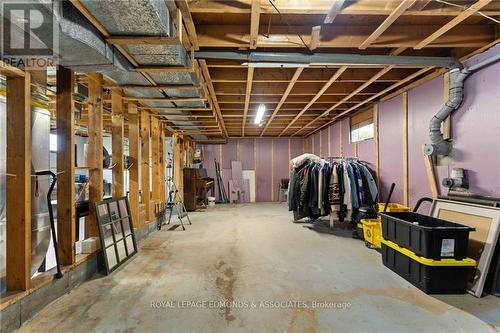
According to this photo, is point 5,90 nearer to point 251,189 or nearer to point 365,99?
point 365,99

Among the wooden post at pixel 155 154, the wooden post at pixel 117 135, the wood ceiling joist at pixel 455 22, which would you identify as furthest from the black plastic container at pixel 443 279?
the wooden post at pixel 155 154

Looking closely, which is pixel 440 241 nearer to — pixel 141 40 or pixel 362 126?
pixel 141 40

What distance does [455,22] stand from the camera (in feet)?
7.20

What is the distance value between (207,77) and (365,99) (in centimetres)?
291

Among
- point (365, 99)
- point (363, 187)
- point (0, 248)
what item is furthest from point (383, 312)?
point (365, 99)

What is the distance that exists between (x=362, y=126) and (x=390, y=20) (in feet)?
11.4

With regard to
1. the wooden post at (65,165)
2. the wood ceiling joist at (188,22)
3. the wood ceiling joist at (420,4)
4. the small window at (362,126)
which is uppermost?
the wood ceiling joist at (420,4)

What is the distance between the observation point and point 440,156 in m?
3.21

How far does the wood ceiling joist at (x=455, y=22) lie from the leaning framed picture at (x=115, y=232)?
3.84 metres

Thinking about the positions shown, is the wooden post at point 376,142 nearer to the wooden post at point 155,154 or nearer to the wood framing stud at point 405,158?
the wood framing stud at point 405,158

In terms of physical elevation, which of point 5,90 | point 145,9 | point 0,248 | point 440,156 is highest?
point 145,9

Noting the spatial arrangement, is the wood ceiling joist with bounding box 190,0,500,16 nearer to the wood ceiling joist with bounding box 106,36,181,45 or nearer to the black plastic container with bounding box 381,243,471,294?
the wood ceiling joist with bounding box 106,36,181,45

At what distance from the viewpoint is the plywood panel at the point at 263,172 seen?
30.2 ft

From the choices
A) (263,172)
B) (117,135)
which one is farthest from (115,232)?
(263,172)
